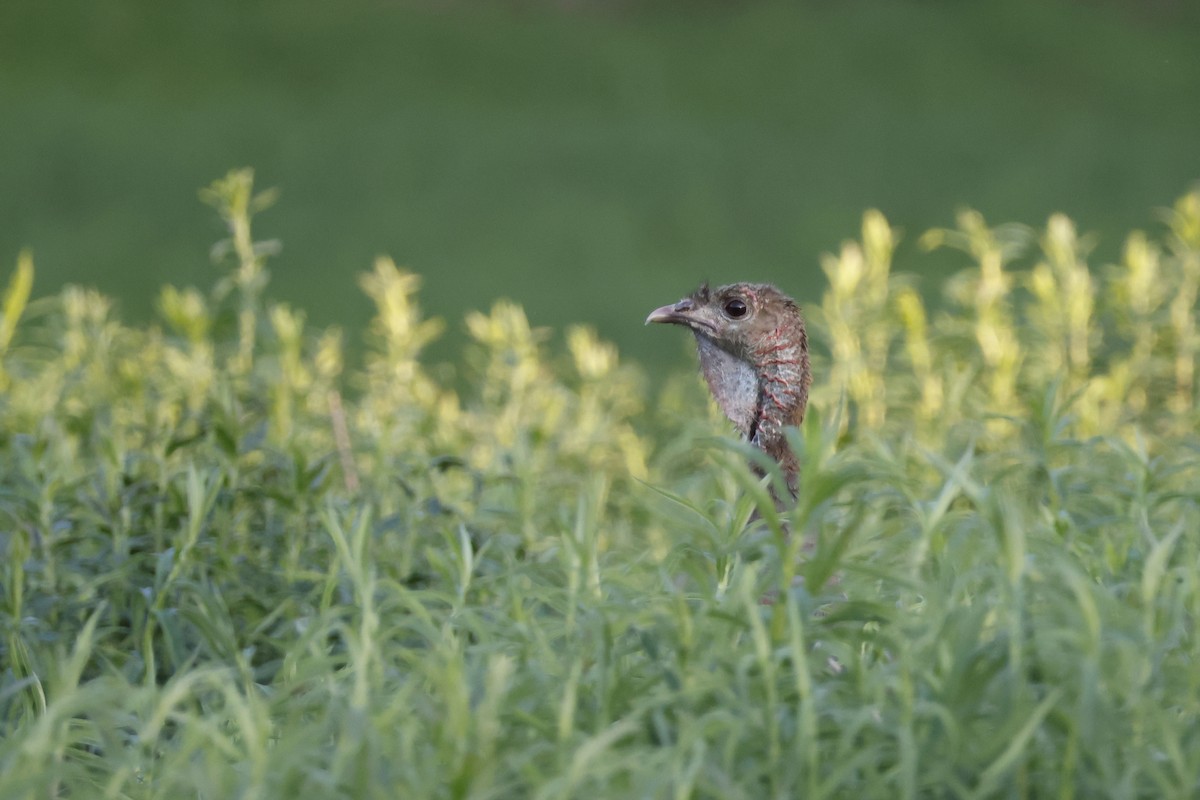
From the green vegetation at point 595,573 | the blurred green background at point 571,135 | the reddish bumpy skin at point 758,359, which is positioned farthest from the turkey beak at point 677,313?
the blurred green background at point 571,135

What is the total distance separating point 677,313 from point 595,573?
162 cm

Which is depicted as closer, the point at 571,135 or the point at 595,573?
the point at 595,573

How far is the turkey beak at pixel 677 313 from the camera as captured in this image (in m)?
4.78

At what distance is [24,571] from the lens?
414 cm

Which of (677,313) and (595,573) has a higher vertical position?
(677,313)

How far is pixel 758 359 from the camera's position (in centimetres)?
454

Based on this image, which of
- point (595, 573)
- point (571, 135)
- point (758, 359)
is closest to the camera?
point (595, 573)

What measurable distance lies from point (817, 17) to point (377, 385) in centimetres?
1119

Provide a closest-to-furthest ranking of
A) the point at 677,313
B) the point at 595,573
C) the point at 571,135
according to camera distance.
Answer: the point at 595,573, the point at 677,313, the point at 571,135

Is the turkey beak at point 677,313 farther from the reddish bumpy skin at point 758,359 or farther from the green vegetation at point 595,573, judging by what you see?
the green vegetation at point 595,573

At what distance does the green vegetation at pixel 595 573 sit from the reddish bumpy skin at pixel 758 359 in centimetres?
20

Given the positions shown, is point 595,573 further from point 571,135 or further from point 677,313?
point 571,135

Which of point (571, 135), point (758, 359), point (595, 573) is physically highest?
point (571, 135)

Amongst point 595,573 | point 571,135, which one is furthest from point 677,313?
point 571,135
